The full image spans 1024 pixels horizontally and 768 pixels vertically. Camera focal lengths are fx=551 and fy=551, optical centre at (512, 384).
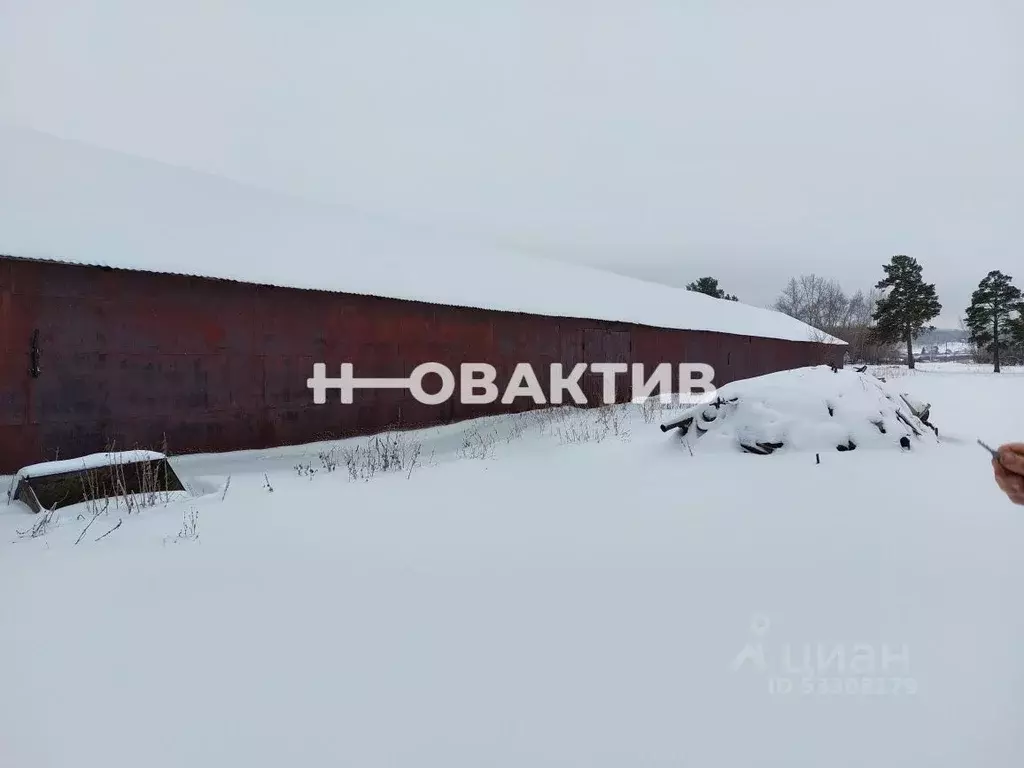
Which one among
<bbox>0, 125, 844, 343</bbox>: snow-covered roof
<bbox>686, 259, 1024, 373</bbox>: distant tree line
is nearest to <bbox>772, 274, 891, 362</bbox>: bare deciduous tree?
<bbox>686, 259, 1024, 373</bbox>: distant tree line

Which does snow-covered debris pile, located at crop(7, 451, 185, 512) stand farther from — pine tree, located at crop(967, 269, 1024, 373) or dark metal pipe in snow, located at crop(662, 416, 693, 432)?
pine tree, located at crop(967, 269, 1024, 373)

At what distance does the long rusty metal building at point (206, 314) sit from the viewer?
24.1ft

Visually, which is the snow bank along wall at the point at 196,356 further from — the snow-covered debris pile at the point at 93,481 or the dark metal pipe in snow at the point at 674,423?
the dark metal pipe in snow at the point at 674,423

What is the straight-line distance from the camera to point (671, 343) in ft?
57.2

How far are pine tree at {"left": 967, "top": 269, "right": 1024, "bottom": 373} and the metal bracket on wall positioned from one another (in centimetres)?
5313

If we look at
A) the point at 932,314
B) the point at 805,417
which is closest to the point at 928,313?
the point at 932,314

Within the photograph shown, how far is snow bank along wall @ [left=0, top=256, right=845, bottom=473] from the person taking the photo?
7219 millimetres

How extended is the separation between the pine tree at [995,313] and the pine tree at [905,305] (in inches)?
109

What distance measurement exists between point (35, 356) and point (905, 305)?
2086 inches

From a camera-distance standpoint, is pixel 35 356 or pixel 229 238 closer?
pixel 35 356

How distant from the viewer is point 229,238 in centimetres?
977

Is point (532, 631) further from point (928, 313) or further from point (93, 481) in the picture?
point (928, 313)

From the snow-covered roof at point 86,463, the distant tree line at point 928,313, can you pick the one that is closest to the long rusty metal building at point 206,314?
the snow-covered roof at point 86,463

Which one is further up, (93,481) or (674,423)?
(674,423)
